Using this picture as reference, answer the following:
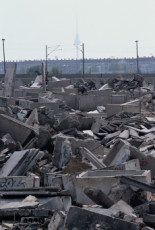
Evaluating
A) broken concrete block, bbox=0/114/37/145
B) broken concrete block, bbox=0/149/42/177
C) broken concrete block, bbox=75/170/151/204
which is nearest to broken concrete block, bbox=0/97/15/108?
broken concrete block, bbox=0/114/37/145

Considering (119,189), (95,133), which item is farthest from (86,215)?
(95,133)

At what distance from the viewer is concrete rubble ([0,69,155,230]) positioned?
699 cm

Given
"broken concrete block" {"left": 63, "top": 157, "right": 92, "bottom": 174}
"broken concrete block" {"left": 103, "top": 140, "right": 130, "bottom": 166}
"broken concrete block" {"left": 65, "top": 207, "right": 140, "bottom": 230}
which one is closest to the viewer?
"broken concrete block" {"left": 65, "top": 207, "right": 140, "bottom": 230}

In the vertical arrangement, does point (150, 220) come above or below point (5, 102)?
below

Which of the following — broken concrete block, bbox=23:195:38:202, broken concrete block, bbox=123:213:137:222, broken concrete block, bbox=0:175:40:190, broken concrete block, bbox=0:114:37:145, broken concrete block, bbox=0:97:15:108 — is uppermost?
broken concrete block, bbox=0:97:15:108

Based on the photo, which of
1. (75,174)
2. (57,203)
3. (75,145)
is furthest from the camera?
(75,145)

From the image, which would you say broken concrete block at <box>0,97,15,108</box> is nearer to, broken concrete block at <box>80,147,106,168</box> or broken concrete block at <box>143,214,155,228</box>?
broken concrete block at <box>80,147,106,168</box>

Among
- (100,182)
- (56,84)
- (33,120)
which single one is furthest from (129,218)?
(56,84)

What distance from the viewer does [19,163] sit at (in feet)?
33.6

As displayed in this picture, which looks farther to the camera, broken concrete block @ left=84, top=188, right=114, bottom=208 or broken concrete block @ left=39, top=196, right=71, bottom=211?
broken concrete block @ left=84, top=188, right=114, bottom=208

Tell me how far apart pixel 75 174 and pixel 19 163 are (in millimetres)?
1255

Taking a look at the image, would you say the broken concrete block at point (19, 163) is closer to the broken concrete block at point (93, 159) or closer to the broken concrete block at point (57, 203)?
the broken concrete block at point (93, 159)

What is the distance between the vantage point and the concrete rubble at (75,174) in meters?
6.99

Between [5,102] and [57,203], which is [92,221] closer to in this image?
[57,203]
